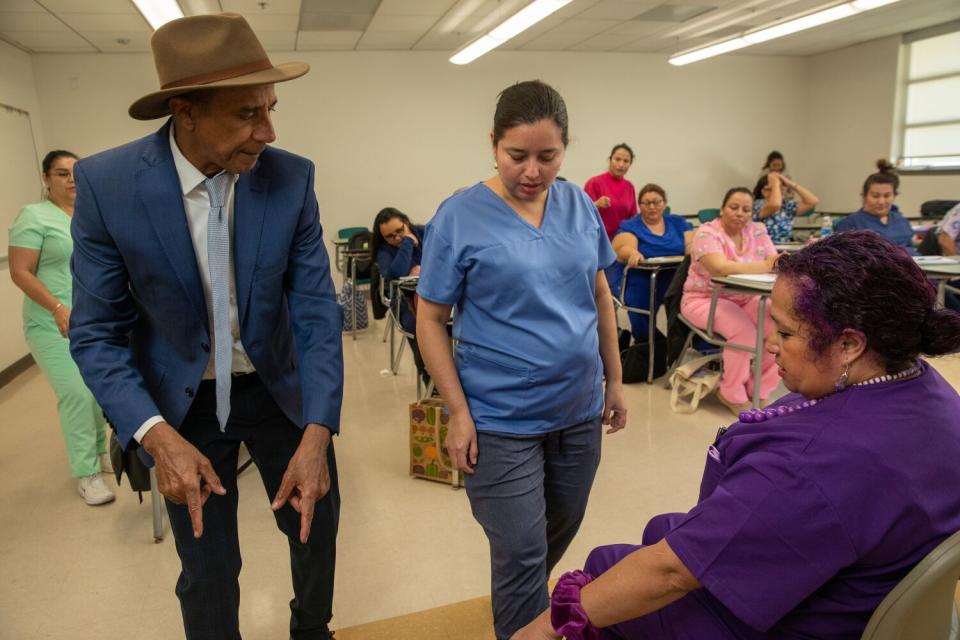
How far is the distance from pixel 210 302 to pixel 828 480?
110 cm

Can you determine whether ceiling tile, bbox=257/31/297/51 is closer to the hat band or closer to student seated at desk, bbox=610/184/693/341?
student seated at desk, bbox=610/184/693/341

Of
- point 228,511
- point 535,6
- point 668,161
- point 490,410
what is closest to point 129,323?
point 228,511

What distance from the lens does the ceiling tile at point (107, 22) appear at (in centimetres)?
563

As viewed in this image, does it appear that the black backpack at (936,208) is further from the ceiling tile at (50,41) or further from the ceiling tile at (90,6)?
the ceiling tile at (50,41)

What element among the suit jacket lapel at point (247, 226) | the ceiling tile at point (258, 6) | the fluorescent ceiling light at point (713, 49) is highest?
the ceiling tile at point (258, 6)

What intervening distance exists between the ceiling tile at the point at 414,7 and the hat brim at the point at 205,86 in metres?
5.02

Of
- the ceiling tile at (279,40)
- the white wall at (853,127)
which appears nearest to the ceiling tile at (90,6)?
the ceiling tile at (279,40)

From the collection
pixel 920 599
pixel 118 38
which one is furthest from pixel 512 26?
pixel 920 599

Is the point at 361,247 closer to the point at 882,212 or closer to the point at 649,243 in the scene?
the point at 649,243

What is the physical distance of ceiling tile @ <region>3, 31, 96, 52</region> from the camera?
6.11 meters

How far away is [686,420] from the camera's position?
382cm

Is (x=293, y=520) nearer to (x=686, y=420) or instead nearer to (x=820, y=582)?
(x=820, y=582)

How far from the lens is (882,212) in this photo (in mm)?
4531

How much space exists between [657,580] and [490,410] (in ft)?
1.99
